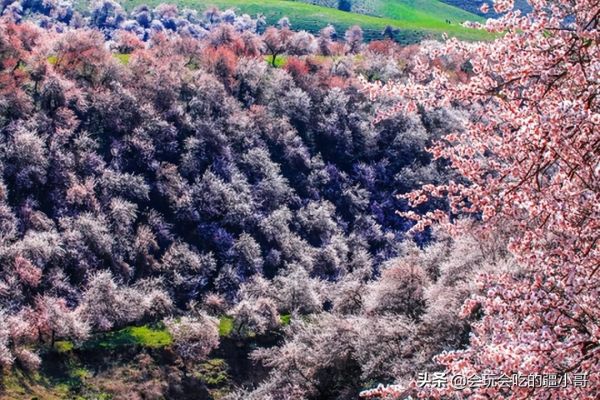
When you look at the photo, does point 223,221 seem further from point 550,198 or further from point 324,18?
point 324,18

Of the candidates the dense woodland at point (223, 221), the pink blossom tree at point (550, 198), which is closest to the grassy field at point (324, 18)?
the dense woodland at point (223, 221)

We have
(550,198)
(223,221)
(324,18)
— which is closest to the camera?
(550,198)

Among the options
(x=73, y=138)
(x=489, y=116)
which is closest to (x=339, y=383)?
(x=489, y=116)

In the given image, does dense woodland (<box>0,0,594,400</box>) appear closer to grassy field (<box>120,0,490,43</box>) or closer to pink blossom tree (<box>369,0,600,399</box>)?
pink blossom tree (<box>369,0,600,399</box>)

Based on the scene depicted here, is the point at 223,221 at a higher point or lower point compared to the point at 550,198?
lower

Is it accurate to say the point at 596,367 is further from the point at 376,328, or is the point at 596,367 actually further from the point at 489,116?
the point at 376,328

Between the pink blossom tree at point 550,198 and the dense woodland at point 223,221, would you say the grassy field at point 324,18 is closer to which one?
the dense woodland at point 223,221

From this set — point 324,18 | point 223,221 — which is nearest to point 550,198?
point 223,221

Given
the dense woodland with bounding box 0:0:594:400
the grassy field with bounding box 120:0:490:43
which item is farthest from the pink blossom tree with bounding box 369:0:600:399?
the grassy field with bounding box 120:0:490:43
